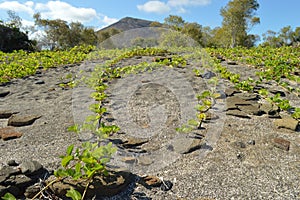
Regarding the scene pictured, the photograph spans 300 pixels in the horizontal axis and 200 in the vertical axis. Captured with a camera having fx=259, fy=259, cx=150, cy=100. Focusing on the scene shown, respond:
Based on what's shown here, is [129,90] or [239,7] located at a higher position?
[239,7]

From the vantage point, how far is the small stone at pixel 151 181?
6.90 ft

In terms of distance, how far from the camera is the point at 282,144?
2711 millimetres

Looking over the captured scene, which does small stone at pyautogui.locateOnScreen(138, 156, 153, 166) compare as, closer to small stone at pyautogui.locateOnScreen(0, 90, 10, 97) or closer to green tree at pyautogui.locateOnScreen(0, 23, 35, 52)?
small stone at pyautogui.locateOnScreen(0, 90, 10, 97)

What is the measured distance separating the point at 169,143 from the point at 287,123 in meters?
1.54

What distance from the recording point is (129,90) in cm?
457

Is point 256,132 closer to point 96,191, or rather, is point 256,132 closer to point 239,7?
point 96,191

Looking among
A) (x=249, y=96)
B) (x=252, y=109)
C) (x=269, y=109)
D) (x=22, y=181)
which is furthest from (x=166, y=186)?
(x=249, y=96)

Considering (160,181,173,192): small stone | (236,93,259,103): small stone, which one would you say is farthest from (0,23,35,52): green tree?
(160,181,173,192): small stone

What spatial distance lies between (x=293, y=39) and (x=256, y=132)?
39.1 metres

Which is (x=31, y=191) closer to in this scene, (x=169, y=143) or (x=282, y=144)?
(x=169, y=143)

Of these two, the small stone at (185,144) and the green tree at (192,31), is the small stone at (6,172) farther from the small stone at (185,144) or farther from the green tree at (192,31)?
the green tree at (192,31)

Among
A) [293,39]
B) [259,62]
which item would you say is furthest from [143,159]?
[293,39]

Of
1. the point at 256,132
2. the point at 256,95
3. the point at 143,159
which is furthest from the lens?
the point at 256,95

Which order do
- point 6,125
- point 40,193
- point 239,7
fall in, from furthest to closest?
point 239,7
point 6,125
point 40,193
